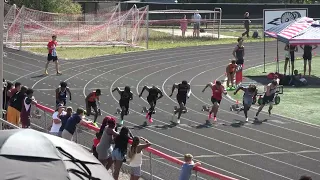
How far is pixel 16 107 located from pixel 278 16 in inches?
754

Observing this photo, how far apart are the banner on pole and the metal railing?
18670 mm

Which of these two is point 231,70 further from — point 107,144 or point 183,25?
point 183,25

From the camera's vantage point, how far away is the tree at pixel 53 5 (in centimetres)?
4881

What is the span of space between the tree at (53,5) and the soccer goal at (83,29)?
5641mm

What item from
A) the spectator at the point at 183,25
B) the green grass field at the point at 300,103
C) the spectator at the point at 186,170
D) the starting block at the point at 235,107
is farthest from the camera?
the spectator at the point at 183,25

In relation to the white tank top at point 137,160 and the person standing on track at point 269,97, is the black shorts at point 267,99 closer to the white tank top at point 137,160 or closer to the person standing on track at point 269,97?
the person standing on track at point 269,97

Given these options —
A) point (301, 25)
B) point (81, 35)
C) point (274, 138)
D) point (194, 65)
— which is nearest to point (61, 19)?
point (81, 35)

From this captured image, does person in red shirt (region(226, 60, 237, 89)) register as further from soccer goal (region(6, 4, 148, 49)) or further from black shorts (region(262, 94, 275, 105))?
soccer goal (region(6, 4, 148, 49))

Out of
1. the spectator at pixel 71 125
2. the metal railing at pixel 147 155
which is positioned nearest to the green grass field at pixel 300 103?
the metal railing at pixel 147 155

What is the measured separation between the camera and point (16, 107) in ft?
62.8

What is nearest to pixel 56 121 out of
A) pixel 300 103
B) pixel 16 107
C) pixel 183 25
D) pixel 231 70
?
pixel 16 107

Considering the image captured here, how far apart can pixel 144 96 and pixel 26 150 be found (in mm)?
21869

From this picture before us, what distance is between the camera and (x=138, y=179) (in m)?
14.2

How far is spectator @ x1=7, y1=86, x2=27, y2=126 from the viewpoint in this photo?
19.1m
